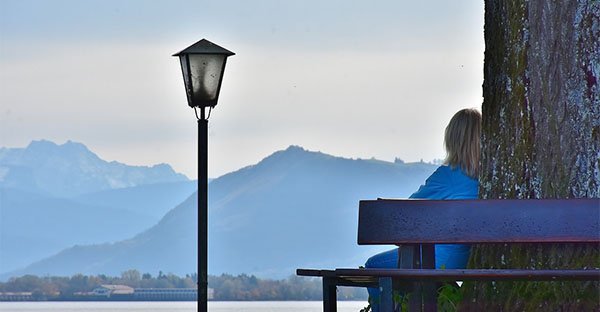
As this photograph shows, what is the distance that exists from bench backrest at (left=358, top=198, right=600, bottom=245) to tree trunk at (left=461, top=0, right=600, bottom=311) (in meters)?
0.42

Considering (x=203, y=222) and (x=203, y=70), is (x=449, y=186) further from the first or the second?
(x=203, y=70)

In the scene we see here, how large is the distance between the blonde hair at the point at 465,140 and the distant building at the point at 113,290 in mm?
104124

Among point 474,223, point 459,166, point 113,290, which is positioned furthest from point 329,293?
point 113,290

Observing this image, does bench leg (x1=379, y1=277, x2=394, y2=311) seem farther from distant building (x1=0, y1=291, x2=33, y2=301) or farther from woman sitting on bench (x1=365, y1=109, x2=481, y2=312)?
distant building (x1=0, y1=291, x2=33, y2=301)

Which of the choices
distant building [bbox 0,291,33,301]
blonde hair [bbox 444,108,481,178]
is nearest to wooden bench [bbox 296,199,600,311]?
blonde hair [bbox 444,108,481,178]

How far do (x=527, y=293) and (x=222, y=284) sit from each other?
387 ft

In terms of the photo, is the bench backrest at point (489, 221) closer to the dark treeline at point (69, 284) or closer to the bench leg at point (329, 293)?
the bench leg at point (329, 293)

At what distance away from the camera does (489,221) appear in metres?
6.52

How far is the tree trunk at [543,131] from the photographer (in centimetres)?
708

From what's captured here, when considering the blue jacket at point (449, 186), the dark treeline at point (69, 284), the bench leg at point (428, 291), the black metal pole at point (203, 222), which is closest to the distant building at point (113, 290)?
the dark treeline at point (69, 284)

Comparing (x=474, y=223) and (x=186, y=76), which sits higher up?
(x=186, y=76)

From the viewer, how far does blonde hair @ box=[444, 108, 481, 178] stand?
8133mm

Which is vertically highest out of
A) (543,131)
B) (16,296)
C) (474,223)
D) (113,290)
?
(113,290)

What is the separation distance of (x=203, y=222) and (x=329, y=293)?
10.8ft
